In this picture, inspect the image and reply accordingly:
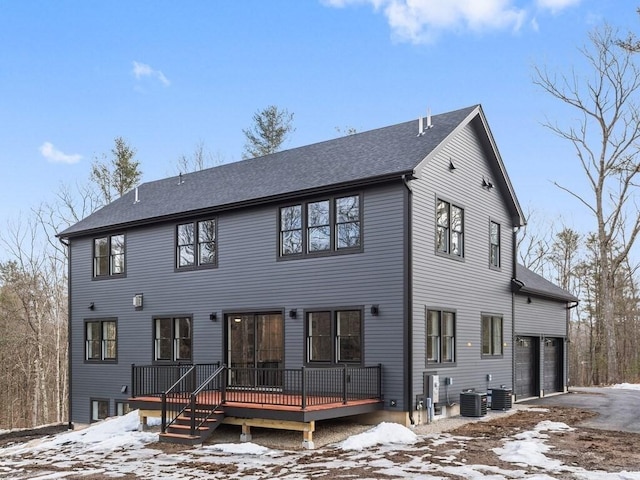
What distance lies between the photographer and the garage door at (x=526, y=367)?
20.6 m

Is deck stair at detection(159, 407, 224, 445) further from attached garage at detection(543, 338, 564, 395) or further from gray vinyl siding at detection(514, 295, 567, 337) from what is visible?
attached garage at detection(543, 338, 564, 395)


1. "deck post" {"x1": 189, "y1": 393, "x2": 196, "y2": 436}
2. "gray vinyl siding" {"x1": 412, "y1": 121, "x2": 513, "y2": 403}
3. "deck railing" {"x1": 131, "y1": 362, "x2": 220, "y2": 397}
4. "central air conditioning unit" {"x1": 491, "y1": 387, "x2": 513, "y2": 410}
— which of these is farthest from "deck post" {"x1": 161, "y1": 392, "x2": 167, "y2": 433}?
"central air conditioning unit" {"x1": 491, "y1": 387, "x2": 513, "y2": 410}

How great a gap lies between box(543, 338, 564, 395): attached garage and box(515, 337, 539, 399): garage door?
1011mm

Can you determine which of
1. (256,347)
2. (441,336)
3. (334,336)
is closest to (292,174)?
(256,347)

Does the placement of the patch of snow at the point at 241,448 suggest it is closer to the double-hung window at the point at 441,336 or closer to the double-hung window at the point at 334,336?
the double-hung window at the point at 334,336

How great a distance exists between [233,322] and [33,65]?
90.7ft

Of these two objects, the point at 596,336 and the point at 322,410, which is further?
the point at 596,336

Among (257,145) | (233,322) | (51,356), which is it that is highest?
(257,145)

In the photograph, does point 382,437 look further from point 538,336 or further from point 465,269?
point 538,336

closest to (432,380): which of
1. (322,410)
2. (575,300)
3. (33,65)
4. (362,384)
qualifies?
(362,384)

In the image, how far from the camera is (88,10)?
2912cm

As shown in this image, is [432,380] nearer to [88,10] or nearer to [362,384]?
[362,384]

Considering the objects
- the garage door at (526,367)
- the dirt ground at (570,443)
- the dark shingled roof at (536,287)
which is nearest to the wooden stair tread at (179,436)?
the dirt ground at (570,443)

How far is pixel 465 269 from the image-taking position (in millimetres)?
17297
